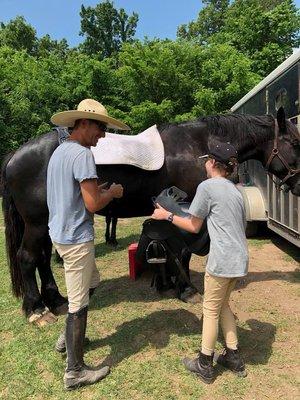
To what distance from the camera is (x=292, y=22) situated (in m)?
21.1

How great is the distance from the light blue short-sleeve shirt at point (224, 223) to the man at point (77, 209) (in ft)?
2.16

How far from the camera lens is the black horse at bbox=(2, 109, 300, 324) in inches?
144

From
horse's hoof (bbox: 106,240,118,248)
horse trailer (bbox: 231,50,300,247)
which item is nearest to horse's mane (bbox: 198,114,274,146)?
horse trailer (bbox: 231,50,300,247)

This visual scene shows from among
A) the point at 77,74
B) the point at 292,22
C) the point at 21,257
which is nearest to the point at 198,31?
the point at 292,22

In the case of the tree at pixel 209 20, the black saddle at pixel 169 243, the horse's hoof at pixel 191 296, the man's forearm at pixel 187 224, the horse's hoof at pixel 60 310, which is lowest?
the horse's hoof at pixel 60 310

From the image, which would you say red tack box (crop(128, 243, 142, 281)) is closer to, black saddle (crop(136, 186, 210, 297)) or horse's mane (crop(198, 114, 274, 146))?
black saddle (crop(136, 186, 210, 297))

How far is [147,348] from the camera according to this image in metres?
3.16

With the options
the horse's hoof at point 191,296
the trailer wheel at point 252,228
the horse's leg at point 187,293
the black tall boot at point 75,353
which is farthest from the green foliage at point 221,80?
the black tall boot at point 75,353

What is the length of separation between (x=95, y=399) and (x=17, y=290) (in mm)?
1785

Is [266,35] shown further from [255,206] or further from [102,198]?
[102,198]

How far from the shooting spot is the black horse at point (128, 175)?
3666mm

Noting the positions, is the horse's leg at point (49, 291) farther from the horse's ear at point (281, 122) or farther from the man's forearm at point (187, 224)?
the horse's ear at point (281, 122)

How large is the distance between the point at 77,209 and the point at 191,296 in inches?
80.5

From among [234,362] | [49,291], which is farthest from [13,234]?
[234,362]
